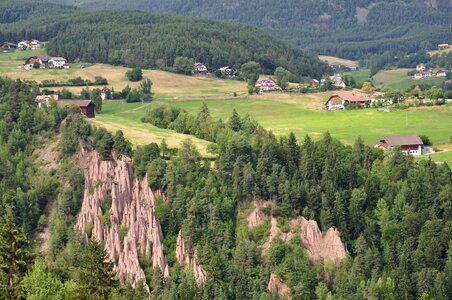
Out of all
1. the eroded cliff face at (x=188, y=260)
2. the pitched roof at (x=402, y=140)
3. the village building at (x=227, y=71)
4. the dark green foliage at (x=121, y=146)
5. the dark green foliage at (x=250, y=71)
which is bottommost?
the eroded cliff face at (x=188, y=260)

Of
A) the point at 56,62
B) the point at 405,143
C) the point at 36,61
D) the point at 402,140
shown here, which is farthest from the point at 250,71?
the point at 405,143

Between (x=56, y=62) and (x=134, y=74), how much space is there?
18464 mm

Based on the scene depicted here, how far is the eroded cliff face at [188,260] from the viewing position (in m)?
90.3

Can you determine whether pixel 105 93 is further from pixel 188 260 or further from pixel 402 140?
pixel 188 260

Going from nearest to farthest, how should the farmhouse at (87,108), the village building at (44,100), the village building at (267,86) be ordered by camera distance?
the village building at (44,100), the farmhouse at (87,108), the village building at (267,86)

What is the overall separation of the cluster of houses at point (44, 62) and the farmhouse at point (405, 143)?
77.9 m

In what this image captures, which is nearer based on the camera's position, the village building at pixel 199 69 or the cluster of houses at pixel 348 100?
the cluster of houses at pixel 348 100

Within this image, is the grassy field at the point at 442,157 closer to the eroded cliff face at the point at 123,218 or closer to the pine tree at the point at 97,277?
the eroded cliff face at the point at 123,218

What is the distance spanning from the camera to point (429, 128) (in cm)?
13025

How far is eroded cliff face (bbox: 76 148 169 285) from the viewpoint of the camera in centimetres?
9338

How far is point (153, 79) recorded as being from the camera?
175 m

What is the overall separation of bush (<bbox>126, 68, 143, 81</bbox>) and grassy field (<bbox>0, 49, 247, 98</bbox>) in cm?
90

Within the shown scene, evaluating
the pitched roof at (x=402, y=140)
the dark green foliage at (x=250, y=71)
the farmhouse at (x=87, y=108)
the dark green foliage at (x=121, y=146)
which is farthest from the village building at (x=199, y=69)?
the dark green foliage at (x=121, y=146)

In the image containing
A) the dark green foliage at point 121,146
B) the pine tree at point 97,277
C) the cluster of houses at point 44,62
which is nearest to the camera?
the pine tree at point 97,277
